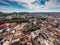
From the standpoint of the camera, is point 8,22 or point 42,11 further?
point 42,11

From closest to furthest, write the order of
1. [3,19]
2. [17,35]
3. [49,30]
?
[17,35] < [49,30] < [3,19]

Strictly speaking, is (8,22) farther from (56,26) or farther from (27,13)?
(56,26)

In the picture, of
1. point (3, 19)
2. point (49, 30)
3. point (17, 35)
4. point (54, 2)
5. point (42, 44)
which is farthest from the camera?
point (54, 2)

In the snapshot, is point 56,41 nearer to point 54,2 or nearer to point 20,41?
point 20,41

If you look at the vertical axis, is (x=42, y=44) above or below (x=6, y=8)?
below

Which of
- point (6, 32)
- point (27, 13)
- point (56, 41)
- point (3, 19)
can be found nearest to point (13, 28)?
point (6, 32)

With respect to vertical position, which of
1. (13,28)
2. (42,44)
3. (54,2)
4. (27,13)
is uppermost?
(54,2)

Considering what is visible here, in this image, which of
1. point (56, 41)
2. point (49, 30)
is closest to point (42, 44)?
point (56, 41)
